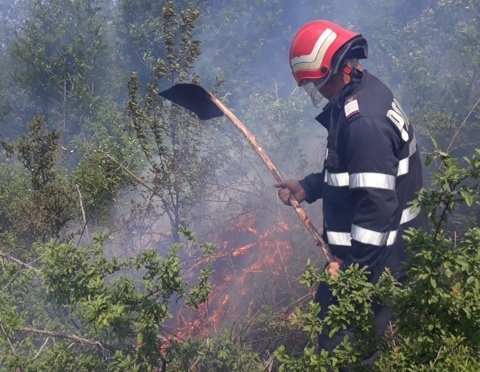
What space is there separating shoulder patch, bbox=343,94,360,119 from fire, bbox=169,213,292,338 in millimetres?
2413

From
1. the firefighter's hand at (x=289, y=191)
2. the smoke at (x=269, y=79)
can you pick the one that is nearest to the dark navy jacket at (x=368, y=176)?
the firefighter's hand at (x=289, y=191)

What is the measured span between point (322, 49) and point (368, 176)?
0.93m

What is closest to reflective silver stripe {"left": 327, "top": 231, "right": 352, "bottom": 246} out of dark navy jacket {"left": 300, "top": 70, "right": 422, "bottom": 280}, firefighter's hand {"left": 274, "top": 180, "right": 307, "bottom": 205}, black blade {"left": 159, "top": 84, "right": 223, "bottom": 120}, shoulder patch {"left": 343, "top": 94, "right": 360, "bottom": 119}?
dark navy jacket {"left": 300, "top": 70, "right": 422, "bottom": 280}

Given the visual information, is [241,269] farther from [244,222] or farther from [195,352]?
[195,352]

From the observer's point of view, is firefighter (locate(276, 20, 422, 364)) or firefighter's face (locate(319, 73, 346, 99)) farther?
firefighter's face (locate(319, 73, 346, 99))

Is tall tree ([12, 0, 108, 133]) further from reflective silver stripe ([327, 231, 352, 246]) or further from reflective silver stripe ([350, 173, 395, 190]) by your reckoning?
reflective silver stripe ([350, 173, 395, 190])

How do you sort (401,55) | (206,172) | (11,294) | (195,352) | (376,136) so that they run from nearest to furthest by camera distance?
1. (376,136)
2. (195,352)
3. (11,294)
4. (206,172)
5. (401,55)

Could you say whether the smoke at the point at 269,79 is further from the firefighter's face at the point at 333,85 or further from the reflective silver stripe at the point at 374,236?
the reflective silver stripe at the point at 374,236

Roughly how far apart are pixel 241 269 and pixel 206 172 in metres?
1.44

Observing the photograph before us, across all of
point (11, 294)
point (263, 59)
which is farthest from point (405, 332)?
point (263, 59)

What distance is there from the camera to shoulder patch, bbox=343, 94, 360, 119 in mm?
2723

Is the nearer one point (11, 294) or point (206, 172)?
point (11, 294)

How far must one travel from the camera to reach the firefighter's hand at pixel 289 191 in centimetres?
344

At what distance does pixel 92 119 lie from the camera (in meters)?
10.4
